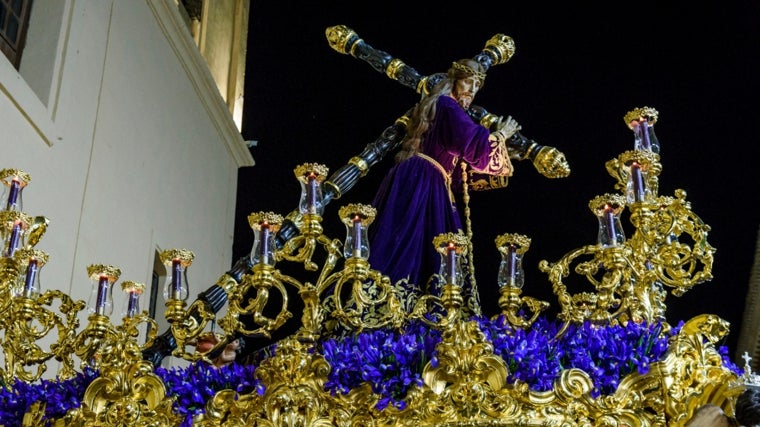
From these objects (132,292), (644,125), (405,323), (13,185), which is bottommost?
(405,323)

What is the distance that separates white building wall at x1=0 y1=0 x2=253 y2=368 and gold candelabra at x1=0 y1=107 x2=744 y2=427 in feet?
3.81

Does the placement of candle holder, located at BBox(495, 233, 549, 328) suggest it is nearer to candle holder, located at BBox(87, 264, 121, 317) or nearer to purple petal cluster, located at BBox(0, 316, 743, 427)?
purple petal cluster, located at BBox(0, 316, 743, 427)

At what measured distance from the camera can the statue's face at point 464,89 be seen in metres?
5.55

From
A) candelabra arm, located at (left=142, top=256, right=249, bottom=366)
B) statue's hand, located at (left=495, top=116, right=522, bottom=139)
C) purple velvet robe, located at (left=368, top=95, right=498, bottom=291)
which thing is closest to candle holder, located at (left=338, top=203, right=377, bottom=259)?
candelabra arm, located at (left=142, top=256, right=249, bottom=366)

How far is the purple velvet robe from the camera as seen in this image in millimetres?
4848

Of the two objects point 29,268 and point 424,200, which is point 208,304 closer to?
point 29,268

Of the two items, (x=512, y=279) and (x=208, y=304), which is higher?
(x=208, y=304)

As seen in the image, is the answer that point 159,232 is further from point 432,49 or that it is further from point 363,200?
point 432,49

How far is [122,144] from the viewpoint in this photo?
6418 mm

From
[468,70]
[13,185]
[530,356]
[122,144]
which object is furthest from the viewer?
[122,144]

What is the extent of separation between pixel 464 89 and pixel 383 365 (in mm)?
2063

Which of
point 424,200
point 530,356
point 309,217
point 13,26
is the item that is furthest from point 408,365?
point 13,26

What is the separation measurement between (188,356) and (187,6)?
14.8 ft

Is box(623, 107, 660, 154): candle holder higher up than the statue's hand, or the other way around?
the statue's hand
